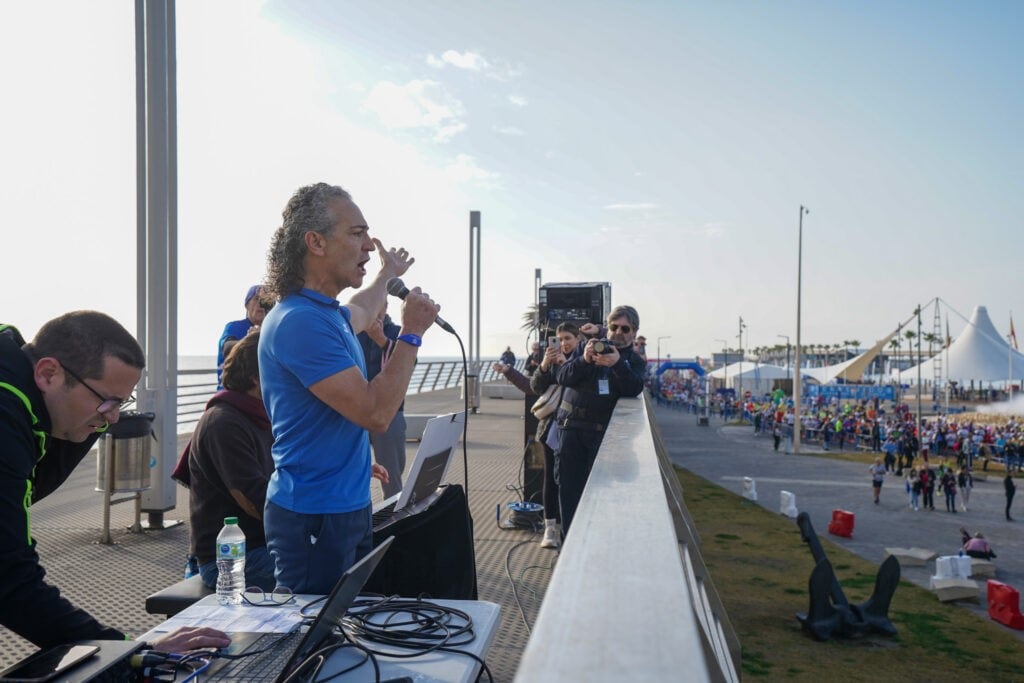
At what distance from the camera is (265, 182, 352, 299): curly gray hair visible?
2.26 meters

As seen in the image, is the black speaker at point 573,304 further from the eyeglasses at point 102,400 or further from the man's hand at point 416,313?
the eyeglasses at point 102,400

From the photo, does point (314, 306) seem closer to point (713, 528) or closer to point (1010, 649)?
point (1010, 649)

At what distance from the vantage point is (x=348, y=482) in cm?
217

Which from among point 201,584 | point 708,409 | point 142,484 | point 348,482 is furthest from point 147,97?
point 708,409

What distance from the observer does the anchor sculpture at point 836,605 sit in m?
11.9

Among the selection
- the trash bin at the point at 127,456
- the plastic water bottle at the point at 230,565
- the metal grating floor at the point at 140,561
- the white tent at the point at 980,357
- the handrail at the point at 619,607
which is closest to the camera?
the handrail at the point at 619,607

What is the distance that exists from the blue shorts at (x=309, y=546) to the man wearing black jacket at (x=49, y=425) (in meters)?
0.39

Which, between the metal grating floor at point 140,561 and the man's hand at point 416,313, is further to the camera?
the metal grating floor at point 140,561

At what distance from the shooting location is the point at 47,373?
5.77 feet

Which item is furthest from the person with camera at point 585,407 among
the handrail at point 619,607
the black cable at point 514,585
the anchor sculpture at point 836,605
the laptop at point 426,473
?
the anchor sculpture at point 836,605

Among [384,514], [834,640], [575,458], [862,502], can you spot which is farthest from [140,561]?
[862,502]

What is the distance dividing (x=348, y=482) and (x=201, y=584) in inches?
42.9

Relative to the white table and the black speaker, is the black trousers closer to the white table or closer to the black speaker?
the black speaker

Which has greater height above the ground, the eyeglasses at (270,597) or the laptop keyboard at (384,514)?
the eyeglasses at (270,597)
